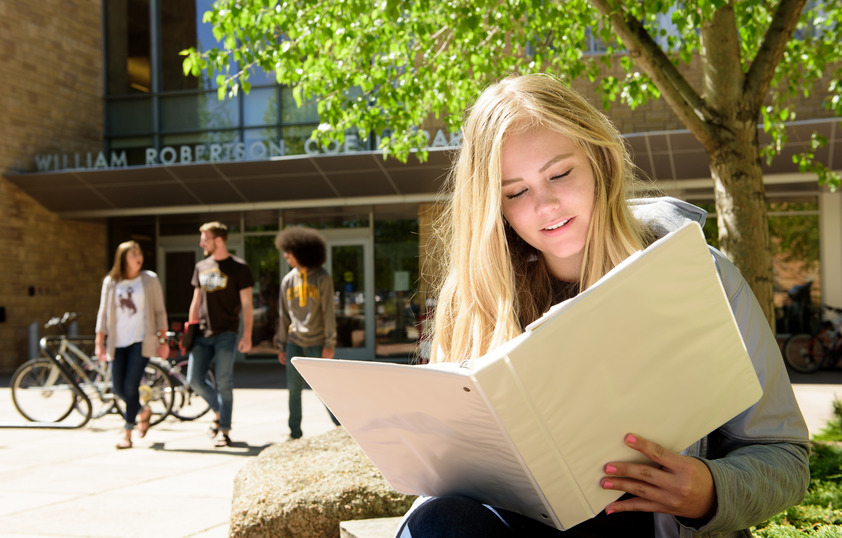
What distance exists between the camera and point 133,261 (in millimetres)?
6953

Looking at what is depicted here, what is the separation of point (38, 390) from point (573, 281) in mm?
8129

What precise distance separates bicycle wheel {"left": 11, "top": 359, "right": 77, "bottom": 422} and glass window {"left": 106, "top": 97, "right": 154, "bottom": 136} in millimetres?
9125

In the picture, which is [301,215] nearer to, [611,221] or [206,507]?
[206,507]

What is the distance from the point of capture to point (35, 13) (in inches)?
620

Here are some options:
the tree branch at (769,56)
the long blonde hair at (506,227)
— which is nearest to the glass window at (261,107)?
the tree branch at (769,56)

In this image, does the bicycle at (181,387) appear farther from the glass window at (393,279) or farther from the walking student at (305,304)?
the glass window at (393,279)

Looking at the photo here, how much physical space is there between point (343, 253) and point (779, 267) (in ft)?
27.3

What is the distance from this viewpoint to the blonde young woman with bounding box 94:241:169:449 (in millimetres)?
6781

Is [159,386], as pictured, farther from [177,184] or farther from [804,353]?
[804,353]

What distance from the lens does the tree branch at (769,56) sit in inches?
163

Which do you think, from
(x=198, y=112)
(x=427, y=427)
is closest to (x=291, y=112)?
(x=198, y=112)

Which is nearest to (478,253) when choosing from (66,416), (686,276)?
(686,276)

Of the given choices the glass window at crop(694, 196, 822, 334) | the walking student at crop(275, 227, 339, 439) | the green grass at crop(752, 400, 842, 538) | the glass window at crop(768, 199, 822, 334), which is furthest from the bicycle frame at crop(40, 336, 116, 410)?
the glass window at crop(768, 199, 822, 334)

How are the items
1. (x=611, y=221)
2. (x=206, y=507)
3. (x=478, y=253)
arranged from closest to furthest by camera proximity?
(x=611, y=221) → (x=478, y=253) → (x=206, y=507)
